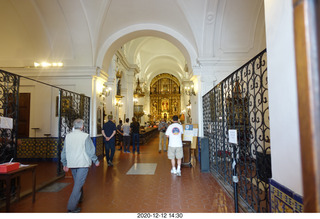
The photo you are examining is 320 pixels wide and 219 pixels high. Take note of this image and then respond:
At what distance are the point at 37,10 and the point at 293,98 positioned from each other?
7997mm

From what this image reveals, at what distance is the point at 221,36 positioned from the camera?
721cm

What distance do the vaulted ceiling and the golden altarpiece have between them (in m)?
22.7

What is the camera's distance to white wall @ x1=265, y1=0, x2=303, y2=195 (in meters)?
1.48

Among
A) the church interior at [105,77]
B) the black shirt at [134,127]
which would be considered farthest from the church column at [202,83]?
the black shirt at [134,127]

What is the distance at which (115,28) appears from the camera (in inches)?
309

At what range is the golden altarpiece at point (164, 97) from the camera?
30638 mm

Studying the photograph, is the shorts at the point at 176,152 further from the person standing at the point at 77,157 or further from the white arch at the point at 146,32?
the white arch at the point at 146,32

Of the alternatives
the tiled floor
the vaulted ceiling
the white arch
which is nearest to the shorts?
the tiled floor

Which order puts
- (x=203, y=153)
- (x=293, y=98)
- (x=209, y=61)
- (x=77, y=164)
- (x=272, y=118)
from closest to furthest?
(x=293, y=98) → (x=272, y=118) → (x=77, y=164) → (x=203, y=153) → (x=209, y=61)

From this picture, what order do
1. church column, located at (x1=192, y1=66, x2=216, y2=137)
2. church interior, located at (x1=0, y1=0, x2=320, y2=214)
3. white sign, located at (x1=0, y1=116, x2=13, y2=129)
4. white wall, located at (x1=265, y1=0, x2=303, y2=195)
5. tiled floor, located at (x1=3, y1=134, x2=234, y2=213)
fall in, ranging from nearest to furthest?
1. white wall, located at (x1=265, y1=0, x2=303, y2=195)
2. tiled floor, located at (x1=3, y1=134, x2=234, y2=213)
3. white sign, located at (x1=0, y1=116, x2=13, y2=129)
4. church interior, located at (x1=0, y1=0, x2=320, y2=214)
5. church column, located at (x1=192, y1=66, x2=216, y2=137)

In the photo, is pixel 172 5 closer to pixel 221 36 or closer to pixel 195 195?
pixel 221 36

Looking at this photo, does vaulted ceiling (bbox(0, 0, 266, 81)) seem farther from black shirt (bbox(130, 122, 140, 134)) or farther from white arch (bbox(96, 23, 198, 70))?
black shirt (bbox(130, 122, 140, 134))

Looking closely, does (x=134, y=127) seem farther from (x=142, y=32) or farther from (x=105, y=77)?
(x=142, y=32)

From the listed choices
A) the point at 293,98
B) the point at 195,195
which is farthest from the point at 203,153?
the point at 293,98
